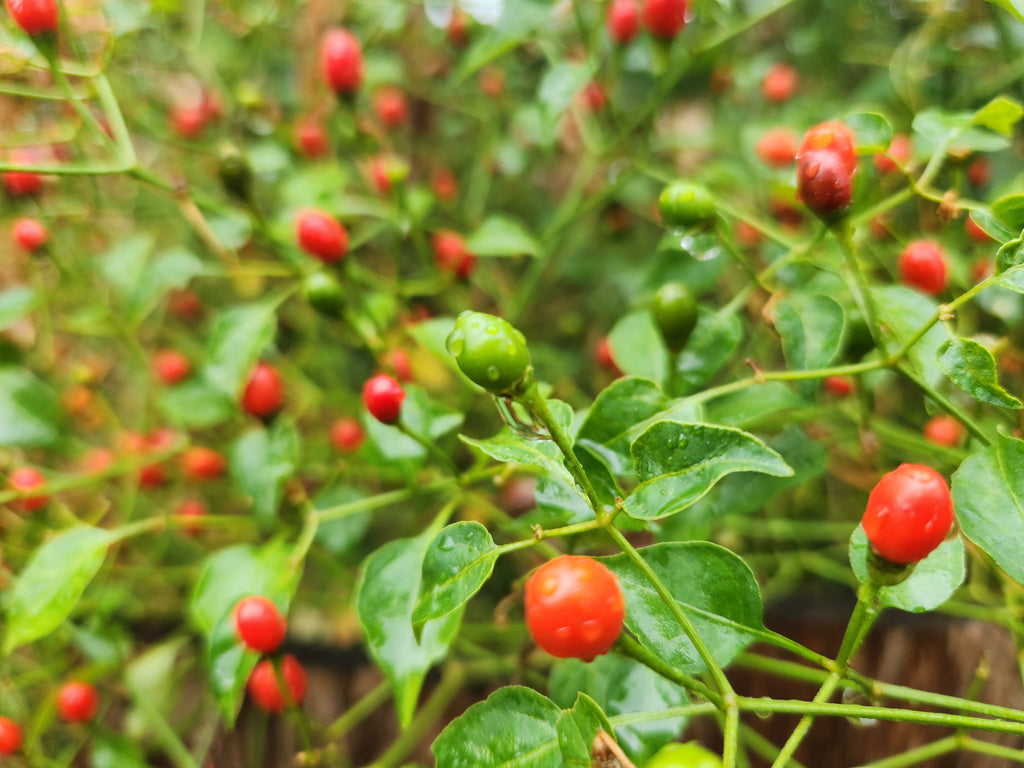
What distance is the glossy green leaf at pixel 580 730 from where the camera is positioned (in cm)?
35

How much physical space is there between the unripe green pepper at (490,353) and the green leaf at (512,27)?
0.43 metres

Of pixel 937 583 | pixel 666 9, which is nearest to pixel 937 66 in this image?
pixel 666 9

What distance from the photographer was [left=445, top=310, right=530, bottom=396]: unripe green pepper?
Answer: 344mm

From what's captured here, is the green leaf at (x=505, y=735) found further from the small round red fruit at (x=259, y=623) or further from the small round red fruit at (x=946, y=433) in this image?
the small round red fruit at (x=946, y=433)

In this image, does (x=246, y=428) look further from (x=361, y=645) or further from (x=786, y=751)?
(x=786, y=751)

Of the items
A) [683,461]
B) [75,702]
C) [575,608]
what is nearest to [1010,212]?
[683,461]

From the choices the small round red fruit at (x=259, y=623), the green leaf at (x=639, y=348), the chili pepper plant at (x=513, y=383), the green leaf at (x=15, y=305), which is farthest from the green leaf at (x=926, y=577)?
the green leaf at (x=15, y=305)

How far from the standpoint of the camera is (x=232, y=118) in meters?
1.16

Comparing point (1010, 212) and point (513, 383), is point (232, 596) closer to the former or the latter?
point (513, 383)

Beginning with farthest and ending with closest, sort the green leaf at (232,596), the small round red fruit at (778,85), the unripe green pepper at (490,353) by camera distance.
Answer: the small round red fruit at (778,85)
the green leaf at (232,596)
the unripe green pepper at (490,353)

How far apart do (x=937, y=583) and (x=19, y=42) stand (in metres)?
0.92

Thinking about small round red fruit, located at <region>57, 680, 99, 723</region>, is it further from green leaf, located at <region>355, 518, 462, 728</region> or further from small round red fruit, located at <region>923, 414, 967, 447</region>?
small round red fruit, located at <region>923, 414, 967, 447</region>

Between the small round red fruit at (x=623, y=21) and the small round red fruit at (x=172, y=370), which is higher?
the small round red fruit at (x=623, y=21)

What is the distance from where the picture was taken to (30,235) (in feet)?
2.68
